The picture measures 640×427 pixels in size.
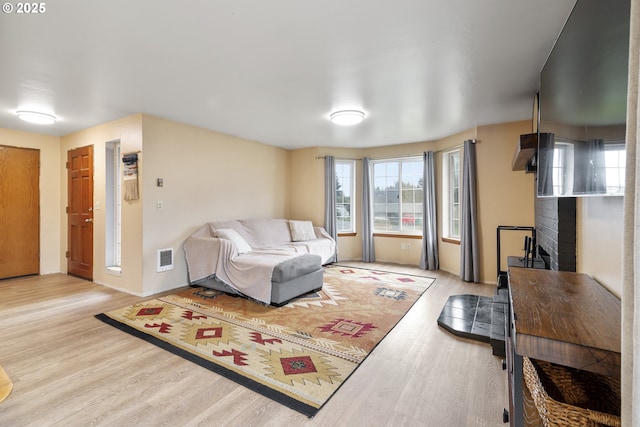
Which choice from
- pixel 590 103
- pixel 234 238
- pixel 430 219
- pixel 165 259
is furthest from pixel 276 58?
pixel 430 219

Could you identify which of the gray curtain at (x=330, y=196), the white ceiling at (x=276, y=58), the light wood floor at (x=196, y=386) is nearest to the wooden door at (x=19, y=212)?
the white ceiling at (x=276, y=58)

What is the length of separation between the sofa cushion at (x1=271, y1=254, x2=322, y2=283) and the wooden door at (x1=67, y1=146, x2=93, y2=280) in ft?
10.6

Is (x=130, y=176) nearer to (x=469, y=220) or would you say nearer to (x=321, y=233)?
(x=321, y=233)

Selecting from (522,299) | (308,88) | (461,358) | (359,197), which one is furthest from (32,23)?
(359,197)

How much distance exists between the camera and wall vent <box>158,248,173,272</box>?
3.90 meters

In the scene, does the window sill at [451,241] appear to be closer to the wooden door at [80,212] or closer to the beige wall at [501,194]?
the beige wall at [501,194]

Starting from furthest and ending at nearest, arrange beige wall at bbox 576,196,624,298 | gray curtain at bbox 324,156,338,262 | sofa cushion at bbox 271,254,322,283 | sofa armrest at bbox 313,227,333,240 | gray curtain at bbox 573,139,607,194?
gray curtain at bbox 324,156,338,262 → sofa armrest at bbox 313,227,333,240 → sofa cushion at bbox 271,254,322,283 → beige wall at bbox 576,196,624,298 → gray curtain at bbox 573,139,607,194

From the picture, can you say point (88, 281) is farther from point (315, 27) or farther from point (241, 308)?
point (315, 27)

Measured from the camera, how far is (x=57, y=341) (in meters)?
2.52

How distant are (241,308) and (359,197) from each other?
12.0 ft

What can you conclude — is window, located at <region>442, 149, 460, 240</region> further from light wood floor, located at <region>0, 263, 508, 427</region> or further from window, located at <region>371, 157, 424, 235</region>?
light wood floor, located at <region>0, 263, 508, 427</region>

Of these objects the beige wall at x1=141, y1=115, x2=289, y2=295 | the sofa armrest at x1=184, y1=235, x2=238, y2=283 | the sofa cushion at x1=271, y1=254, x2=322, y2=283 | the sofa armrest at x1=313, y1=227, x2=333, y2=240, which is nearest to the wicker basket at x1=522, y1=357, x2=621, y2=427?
the sofa cushion at x1=271, y1=254, x2=322, y2=283

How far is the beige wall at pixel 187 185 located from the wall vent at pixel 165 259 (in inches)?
2.3

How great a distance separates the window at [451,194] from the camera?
200 inches
